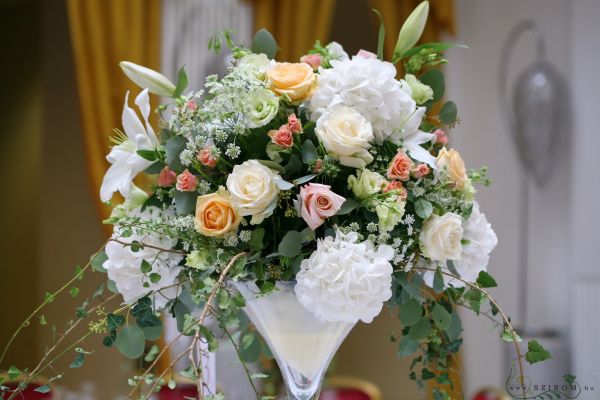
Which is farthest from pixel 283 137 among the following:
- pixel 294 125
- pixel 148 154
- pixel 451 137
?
pixel 451 137

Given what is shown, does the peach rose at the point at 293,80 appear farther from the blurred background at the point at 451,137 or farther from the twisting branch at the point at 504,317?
the blurred background at the point at 451,137

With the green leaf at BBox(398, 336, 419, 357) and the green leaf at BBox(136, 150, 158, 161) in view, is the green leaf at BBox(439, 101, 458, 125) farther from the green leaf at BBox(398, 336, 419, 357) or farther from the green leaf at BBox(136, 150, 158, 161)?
the green leaf at BBox(136, 150, 158, 161)

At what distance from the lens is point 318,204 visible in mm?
1172

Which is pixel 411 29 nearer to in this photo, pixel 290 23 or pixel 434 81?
pixel 434 81

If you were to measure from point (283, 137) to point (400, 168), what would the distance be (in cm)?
17

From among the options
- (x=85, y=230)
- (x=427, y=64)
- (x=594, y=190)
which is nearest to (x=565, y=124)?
(x=594, y=190)

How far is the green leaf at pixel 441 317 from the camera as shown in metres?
1.34

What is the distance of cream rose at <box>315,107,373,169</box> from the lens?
3.98 feet

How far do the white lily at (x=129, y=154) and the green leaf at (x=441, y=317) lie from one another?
513 mm

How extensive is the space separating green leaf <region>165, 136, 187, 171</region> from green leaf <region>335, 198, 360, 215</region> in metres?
0.27

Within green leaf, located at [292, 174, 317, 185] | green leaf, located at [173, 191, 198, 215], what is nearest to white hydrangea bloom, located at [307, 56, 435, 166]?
green leaf, located at [292, 174, 317, 185]

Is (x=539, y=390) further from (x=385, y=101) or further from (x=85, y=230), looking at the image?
(x=85, y=230)

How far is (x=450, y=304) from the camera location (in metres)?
1.43

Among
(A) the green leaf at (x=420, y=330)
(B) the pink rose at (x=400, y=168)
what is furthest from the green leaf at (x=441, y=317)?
(B) the pink rose at (x=400, y=168)
